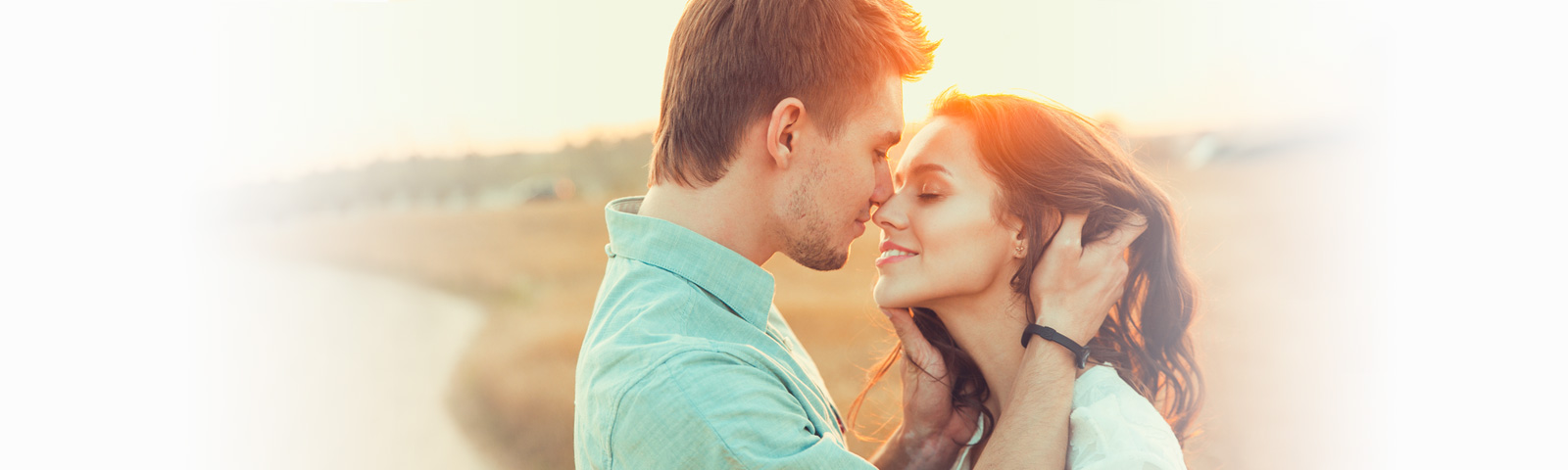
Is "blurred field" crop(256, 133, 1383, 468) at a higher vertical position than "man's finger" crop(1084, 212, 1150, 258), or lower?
lower

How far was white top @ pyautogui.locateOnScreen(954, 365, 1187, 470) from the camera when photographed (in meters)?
1.03

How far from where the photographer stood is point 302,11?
255cm

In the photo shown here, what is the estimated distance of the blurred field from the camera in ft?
7.02

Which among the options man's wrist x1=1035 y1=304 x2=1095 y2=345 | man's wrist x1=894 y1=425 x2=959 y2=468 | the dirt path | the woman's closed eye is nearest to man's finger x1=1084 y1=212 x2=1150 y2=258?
man's wrist x1=1035 y1=304 x2=1095 y2=345

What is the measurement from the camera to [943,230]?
3.97ft

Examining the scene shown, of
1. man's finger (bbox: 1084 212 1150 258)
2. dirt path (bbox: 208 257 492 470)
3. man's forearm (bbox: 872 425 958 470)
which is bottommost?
dirt path (bbox: 208 257 492 470)

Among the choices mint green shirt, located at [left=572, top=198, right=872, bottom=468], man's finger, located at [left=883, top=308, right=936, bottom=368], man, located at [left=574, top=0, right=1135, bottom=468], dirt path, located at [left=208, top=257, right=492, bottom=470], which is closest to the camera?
mint green shirt, located at [left=572, top=198, right=872, bottom=468]

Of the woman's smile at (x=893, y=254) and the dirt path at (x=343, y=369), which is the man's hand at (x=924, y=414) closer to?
the woman's smile at (x=893, y=254)

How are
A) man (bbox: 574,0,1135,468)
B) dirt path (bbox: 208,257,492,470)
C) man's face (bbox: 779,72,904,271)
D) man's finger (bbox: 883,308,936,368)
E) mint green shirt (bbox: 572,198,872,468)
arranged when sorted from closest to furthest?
1. mint green shirt (bbox: 572,198,872,468)
2. man (bbox: 574,0,1135,468)
3. man's face (bbox: 779,72,904,271)
4. man's finger (bbox: 883,308,936,368)
5. dirt path (bbox: 208,257,492,470)

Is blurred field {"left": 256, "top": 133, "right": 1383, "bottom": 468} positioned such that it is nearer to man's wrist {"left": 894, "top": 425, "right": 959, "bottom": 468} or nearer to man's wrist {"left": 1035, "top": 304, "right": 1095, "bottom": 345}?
man's wrist {"left": 894, "top": 425, "right": 959, "bottom": 468}

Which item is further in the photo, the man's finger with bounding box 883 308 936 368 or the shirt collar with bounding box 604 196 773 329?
the man's finger with bounding box 883 308 936 368

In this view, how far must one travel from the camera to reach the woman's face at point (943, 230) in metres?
1.21

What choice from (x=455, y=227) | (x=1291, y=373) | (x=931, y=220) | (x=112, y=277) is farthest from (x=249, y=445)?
(x=1291, y=373)

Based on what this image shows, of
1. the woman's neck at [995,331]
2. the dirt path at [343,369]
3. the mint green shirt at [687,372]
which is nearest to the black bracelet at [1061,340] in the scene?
the woman's neck at [995,331]
